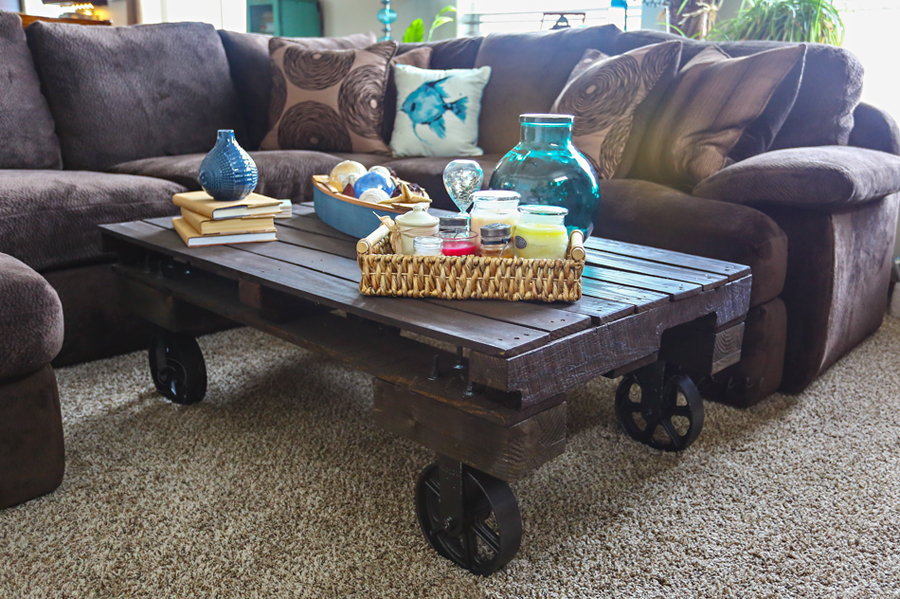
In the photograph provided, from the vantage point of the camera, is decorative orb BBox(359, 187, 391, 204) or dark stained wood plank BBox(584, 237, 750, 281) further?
decorative orb BBox(359, 187, 391, 204)

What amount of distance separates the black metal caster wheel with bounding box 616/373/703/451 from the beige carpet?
3 cm

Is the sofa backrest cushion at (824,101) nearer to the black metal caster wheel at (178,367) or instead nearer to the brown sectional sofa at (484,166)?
the brown sectional sofa at (484,166)

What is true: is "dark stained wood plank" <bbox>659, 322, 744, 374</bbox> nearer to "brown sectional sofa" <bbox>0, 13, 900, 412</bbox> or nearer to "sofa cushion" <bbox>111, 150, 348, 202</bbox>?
"brown sectional sofa" <bbox>0, 13, 900, 412</bbox>

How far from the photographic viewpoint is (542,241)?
1084mm

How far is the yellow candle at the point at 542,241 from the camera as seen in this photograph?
3.55 feet

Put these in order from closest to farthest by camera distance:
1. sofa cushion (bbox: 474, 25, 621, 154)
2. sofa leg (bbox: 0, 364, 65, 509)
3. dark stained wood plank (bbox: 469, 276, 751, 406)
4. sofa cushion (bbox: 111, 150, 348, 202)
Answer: dark stained wood plank (bbox: 469, 276, 751, 406)
sofa leg (bbox: 0, 364, 65, 509)
sofa cushion (bbox: 111, 150, 348, 202)
sofa cushion (bbox: 474, 25, 621, 154)

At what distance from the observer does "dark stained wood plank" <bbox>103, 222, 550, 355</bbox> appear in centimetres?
91

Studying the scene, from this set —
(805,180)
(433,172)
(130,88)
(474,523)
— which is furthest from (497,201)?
(130,88)

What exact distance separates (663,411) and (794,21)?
1893 mm

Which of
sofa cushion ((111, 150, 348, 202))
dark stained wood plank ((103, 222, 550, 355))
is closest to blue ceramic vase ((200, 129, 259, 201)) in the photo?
dark stained wood plank ((103, 222, 550, 355))

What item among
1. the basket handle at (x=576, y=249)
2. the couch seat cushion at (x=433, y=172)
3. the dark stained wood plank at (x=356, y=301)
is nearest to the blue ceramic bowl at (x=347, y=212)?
the dark stained wood plank at (x=356, y=301)

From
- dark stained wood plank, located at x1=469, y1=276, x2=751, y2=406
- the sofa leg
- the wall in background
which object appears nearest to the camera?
dark stained wood plank, located at x1=469, y1=276, x2=751, y2=406

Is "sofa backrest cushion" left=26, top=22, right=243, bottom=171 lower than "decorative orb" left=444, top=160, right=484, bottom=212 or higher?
higher

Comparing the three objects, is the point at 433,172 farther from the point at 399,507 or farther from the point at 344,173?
the point at 399,507
